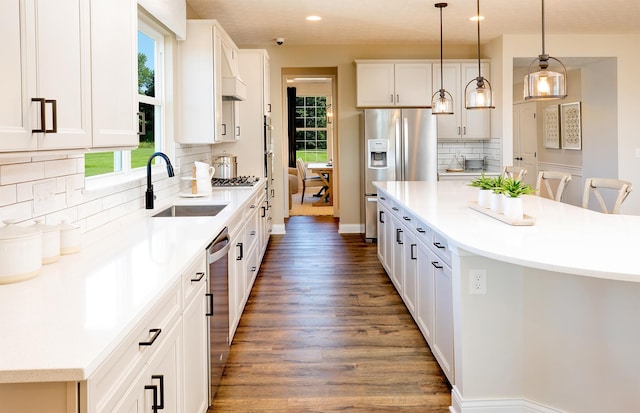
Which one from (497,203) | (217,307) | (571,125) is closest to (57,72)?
(217,307)

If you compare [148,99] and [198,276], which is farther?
[148,99]

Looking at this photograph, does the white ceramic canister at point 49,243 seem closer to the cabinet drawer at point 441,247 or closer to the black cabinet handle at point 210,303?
the black cabinet handle at point 210,303

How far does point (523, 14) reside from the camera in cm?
570

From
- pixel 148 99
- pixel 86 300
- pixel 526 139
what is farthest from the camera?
pixel 526 139

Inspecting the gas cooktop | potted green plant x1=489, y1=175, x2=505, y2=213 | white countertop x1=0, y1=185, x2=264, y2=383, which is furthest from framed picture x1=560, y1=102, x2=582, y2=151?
white countertop x1=0, y1=185, x2=264, y2=383

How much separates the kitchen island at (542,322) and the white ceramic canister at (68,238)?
1.64 meters

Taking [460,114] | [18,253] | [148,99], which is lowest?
[18,253]

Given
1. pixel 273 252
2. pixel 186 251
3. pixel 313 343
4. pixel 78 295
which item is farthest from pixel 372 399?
pixel 273 252

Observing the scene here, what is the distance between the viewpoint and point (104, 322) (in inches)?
51.2

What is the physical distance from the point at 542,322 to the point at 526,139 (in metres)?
8.43

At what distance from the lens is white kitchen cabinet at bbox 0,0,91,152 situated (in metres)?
1.45

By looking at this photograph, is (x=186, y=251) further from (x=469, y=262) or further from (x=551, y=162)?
(x=551, y=162)

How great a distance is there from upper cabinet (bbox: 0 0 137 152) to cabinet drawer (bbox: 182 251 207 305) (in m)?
0.60

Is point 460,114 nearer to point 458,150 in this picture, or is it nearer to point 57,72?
point 458,150
